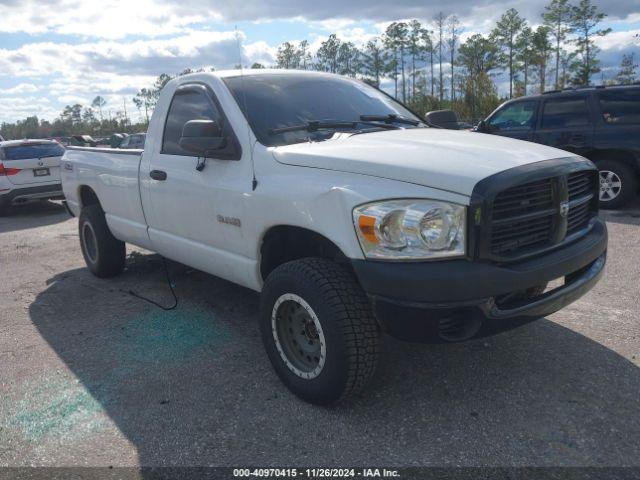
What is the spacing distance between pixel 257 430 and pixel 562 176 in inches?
82.5

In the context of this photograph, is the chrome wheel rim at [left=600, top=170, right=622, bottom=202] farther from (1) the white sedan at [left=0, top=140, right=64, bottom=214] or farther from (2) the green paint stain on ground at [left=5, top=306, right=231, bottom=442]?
(1) the white sedan at [left=0, top=140, right=64, bottom=214]

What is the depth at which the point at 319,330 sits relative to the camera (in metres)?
2.97

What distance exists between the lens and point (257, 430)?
2.99 meters

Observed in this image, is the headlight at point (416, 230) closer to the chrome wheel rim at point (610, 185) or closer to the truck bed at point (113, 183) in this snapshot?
the truck bed at point (113, 183)

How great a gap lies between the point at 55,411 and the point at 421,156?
8.39 ft

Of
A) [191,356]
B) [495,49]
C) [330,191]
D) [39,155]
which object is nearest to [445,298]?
[330,191]

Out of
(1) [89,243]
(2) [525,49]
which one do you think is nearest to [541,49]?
(2) [525,49]

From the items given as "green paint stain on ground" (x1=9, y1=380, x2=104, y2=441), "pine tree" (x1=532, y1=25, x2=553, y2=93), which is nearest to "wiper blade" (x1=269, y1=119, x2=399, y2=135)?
"green paint stain on ground" (x1=9, y1=380, x2=104, y2=441)

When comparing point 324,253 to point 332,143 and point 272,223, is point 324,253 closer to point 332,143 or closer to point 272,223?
point 272,223

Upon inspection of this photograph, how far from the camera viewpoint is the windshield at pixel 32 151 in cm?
1137

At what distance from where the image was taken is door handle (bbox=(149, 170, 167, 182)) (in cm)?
432

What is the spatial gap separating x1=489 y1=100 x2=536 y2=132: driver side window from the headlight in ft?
23.8

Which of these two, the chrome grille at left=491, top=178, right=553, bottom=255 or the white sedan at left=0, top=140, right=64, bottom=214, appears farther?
the white sedan at left=0, top=140, right=64, bottom=214

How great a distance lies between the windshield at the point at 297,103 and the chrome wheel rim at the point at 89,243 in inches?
111
